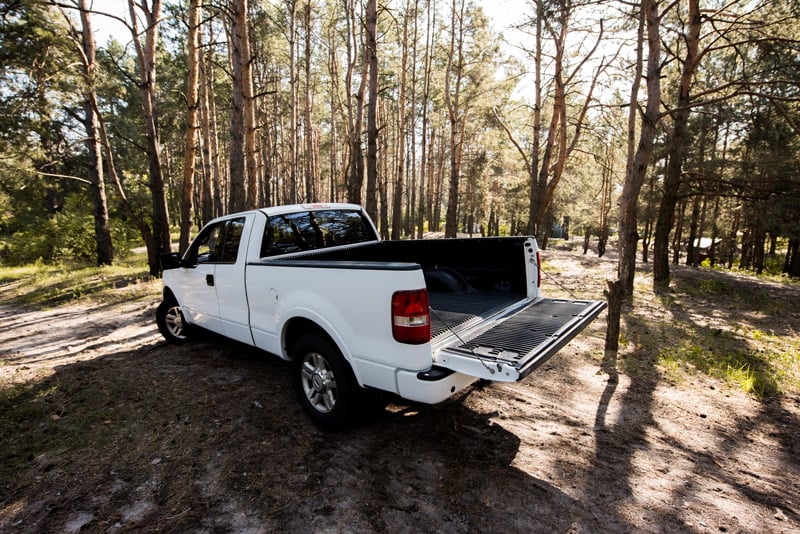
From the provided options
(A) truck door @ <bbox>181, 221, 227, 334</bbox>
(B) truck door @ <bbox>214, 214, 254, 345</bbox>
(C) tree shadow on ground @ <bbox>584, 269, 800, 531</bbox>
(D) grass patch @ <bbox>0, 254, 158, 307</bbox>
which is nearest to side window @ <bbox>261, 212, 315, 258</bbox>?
(B) truck door @ <bbox>214, 214, 254, 345</bbox>

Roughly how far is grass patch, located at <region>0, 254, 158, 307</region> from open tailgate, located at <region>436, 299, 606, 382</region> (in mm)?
9850

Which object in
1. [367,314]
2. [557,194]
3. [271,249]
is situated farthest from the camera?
[557,194]

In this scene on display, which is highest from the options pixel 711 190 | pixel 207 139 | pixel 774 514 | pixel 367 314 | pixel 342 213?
pixel 207 139

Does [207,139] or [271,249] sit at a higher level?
[207,139]

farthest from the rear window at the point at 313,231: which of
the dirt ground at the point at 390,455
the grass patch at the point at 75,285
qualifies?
the grass patch at the point at 75,285

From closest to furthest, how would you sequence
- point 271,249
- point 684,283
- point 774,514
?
point 774,514 → point 271,249 → point 684,283

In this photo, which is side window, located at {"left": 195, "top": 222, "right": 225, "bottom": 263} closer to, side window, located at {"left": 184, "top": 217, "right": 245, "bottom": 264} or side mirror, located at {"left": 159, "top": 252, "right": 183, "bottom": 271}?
side window, located at {"left": 184, "top": 217, "right": 245, "bottom": 264}

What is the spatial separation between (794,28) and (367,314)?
13.8 m

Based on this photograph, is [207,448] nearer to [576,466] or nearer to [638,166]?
[576,466]

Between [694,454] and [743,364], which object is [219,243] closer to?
[694,454]

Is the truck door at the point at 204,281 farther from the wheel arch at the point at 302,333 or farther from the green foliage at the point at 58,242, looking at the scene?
the green foliage at the point at 58,242

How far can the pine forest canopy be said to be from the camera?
9.32 meters

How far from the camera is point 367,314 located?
8.72ft

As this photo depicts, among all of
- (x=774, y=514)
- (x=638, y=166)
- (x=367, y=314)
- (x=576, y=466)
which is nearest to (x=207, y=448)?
(x=367, y=314)
